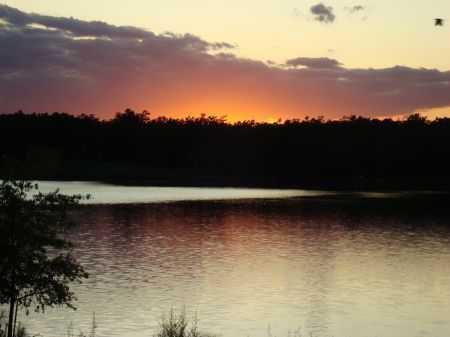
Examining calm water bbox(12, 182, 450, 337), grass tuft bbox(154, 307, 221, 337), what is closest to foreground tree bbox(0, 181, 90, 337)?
grass tuft bbox(154, 307, 221, 337)

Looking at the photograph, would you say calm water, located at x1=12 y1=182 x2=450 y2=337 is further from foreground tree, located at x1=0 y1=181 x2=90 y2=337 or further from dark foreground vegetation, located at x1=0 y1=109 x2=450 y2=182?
dark foreground vegetation, located at x1=0 y1=109 x2=450 y2=182

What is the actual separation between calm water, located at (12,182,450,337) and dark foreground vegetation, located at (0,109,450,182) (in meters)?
87.9

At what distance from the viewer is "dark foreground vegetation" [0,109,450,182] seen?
447ft

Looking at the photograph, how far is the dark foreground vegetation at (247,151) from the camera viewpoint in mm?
136375

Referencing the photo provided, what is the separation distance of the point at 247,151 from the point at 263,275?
11540 cm

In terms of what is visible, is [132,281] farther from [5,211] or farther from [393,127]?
[393,127]

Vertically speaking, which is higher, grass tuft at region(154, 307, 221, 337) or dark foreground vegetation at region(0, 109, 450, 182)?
dark foreground vegetation at region(0, 109, 450, 182)

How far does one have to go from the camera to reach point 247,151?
139375 millimetres

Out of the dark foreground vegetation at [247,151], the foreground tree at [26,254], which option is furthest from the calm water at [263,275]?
the dark foreground vegetation at [247,151]

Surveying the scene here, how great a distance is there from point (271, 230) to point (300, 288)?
58.1 ft

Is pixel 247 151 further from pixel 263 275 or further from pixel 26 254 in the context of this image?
pixel 26 254

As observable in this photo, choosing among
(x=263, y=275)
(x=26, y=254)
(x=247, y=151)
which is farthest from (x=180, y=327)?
(x=247, y=151)

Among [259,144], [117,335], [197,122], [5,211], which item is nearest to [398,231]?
[117,335]

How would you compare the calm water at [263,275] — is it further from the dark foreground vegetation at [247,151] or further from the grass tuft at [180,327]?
the dark foreground vegetation at [247,151]
